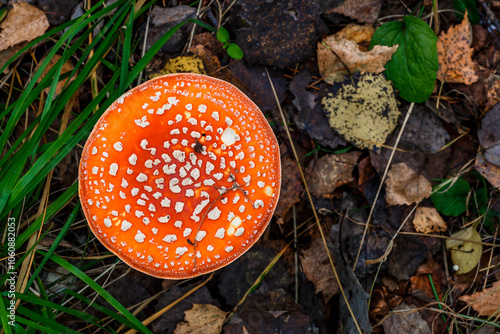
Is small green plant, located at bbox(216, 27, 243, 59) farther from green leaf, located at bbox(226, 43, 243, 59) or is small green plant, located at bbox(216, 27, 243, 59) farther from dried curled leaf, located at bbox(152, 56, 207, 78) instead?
dried curled leaf, located at bbox(152, 56, 207, 78)

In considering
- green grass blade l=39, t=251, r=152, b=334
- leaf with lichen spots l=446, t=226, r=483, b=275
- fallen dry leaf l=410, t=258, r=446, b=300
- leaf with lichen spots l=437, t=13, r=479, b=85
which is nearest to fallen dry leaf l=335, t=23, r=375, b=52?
leaf with lichen spots l=437, t=13, r=479, b=85

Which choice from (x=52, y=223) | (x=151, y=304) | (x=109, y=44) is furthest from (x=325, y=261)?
(x=109, y=44)

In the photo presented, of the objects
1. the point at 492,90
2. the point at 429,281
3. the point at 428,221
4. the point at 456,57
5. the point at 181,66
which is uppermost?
the point at 181,66

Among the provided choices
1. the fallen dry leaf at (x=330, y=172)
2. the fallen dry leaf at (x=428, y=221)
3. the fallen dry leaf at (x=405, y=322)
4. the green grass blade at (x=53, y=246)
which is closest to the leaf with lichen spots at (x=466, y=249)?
the fallen dry leaf at (x=428, y=221)

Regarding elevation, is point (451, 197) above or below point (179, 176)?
below

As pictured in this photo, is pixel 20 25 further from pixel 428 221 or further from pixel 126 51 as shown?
pixel 428 221

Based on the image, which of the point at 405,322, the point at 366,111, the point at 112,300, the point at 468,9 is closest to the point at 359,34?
the point at 366,111
